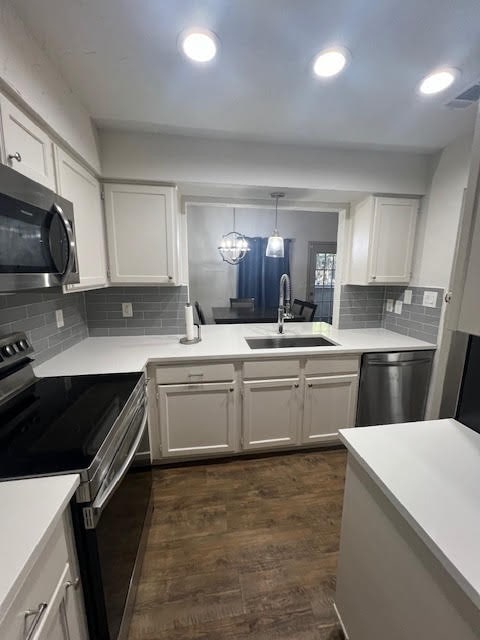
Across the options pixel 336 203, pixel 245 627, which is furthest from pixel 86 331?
pixel 336 203

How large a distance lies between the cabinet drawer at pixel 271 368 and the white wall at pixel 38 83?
66.2 inches

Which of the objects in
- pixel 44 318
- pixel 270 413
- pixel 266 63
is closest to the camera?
pixel 266 63

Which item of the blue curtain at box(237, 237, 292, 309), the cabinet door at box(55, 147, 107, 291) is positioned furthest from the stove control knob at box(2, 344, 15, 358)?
the blue curtain at box(237, 237, 292, 309)

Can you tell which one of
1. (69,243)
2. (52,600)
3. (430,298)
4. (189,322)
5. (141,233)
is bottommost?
(52,600)

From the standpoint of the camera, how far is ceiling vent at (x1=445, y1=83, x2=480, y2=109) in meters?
1.43

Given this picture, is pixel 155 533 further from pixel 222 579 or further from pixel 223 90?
pixel 223 90

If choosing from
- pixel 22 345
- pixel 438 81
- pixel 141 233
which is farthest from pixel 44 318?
pixel 438 81

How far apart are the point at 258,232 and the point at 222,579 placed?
16.3 ft

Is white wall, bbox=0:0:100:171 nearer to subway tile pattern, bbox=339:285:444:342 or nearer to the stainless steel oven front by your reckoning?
the stainless steel oven front

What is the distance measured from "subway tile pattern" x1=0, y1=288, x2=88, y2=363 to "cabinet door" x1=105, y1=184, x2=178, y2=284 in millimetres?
400

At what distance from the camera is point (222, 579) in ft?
4.47

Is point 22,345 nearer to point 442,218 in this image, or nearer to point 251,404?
point 251,404

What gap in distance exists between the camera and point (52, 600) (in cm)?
70

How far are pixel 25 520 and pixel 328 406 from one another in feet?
6.46
